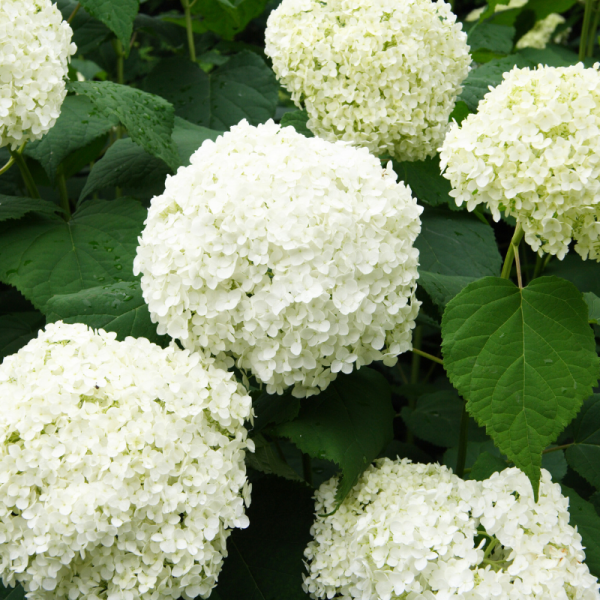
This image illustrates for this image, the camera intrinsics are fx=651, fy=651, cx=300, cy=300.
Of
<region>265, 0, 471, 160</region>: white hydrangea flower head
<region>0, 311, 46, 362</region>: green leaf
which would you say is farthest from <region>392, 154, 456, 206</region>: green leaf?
<region>0, 311, 46, 362</region>: green leaf

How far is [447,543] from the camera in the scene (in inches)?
51.0

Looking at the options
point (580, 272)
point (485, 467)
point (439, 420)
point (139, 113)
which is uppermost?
point (139, 113)

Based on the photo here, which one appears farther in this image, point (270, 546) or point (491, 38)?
point (491, 38)

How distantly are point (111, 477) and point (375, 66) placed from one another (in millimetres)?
1254

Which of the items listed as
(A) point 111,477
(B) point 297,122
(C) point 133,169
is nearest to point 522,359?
(A) point 111,477

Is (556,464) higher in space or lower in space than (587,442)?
lower

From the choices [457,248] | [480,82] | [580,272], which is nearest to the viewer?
[457,248]

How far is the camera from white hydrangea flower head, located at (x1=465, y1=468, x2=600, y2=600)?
1.25m

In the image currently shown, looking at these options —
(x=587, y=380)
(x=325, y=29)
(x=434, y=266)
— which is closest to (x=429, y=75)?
(x=325, y=29)

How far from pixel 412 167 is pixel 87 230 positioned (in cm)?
106

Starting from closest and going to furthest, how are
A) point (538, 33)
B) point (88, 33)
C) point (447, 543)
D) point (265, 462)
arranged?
1. point (447, 543)
2. point (265, 462)
3. point (88, 33)
4. point (538, 33)

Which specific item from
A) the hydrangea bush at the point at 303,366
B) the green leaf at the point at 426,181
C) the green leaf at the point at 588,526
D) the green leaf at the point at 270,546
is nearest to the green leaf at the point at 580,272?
the green leaf at the point at 426,181

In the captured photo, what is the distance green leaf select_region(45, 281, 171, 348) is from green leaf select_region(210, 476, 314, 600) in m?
0.49

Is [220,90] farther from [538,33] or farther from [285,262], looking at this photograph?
[538,33]
